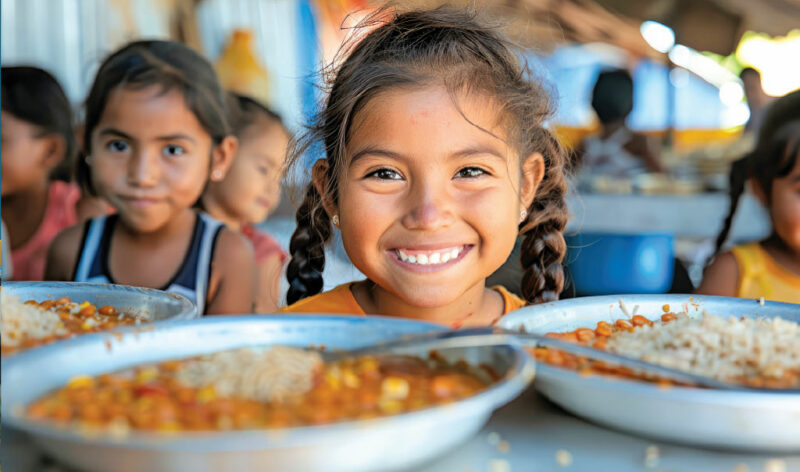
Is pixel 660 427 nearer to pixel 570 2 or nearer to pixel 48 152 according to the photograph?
pixel 48 152

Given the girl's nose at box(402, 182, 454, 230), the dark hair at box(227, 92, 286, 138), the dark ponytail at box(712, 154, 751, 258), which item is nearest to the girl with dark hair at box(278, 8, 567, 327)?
the girl's nose at box(402, 182, 454, 230)

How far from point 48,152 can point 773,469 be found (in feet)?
10.1

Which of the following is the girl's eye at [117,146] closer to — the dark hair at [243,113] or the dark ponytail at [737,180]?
the dark hair at [243,113]

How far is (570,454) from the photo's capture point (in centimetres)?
72

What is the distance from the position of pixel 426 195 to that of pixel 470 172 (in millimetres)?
134

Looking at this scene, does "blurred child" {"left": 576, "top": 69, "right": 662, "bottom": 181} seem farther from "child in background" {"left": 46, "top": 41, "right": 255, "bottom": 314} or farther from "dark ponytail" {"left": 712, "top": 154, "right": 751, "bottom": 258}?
"child in background" {"left": 46, "top": 41, "right": 255, "bottom": 314}

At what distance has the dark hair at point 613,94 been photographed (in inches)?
216

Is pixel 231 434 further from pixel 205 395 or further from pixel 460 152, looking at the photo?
pixel 460 152

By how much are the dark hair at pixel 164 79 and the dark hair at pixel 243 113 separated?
213 millimetres

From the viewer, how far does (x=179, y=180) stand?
2.36 meters

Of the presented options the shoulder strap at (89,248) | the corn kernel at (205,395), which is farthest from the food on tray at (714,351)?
the shoulder strap at (89,248)

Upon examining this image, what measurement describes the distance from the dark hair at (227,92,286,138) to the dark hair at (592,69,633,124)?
319 centimetres

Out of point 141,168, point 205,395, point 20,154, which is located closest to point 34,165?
point 20,154

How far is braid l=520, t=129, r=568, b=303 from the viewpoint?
73.2 inches
